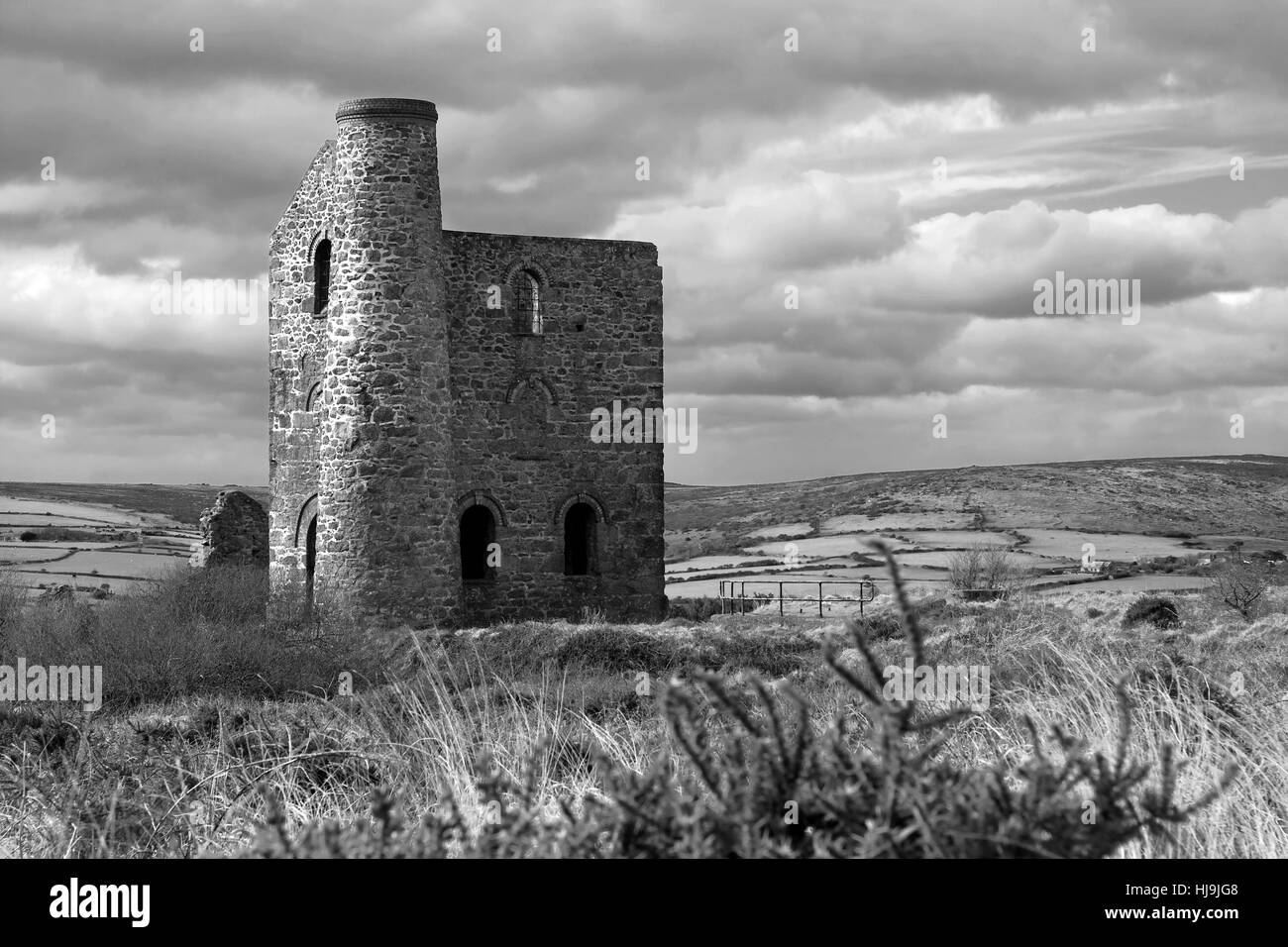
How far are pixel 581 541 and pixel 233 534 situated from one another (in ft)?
25.4

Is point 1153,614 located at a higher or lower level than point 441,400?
lower

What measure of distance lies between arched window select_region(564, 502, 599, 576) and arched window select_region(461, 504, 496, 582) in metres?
1.47

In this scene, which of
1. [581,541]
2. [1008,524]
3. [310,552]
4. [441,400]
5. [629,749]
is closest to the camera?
[629,749]

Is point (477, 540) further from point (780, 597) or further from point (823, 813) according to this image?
point (823, 813)

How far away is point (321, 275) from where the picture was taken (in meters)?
24.9

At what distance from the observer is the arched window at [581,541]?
82.2 feet

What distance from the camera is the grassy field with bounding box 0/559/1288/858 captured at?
3062mm

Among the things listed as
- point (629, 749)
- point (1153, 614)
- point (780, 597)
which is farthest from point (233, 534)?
point (629, 749)

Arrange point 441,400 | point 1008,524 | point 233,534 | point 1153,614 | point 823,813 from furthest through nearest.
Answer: point 1008,524
point 233,534
point 1153,614
point 441,400
point 823,813

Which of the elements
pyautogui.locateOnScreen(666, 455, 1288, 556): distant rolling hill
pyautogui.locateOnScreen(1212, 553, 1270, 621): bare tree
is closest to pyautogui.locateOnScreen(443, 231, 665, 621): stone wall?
pyautogui.locateOnScreen(1212, 553, 1270, 621): bare tree

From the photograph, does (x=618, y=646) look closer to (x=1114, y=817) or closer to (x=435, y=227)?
(x=435, y=227)

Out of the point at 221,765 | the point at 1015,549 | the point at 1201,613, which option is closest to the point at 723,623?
the point at 1201,613

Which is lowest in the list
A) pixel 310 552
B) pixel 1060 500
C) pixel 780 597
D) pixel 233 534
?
pixel 780 597

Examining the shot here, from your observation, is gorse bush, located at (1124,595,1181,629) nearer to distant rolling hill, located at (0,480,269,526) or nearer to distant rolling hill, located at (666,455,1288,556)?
distant rolling hill, located at (666,455,1288,556)
